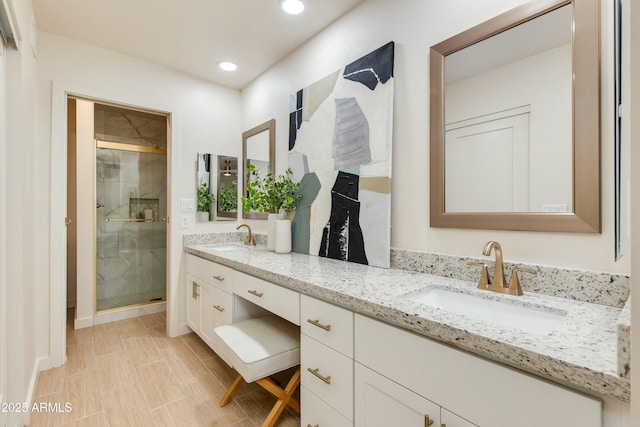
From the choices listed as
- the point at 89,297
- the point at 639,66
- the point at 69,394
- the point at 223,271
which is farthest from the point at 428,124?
the point at 89,297

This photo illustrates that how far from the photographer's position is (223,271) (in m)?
2.06

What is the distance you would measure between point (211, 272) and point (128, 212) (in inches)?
77.0

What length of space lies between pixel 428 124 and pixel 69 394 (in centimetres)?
261

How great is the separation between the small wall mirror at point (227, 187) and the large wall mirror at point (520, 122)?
210 cm

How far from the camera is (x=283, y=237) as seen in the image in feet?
7.25

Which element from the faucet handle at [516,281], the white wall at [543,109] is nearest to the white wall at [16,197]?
the white wall at [543,109]

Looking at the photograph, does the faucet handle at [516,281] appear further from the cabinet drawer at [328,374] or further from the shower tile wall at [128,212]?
the shower tile wall at [128,212]

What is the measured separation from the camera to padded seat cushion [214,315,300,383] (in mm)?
1384

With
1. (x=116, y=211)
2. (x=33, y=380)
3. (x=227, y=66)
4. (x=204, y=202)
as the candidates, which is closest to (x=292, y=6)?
(x=227, y=66)

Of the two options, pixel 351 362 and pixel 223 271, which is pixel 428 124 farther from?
pixel 223 271

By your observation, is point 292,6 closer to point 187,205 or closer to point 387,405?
point 187,205

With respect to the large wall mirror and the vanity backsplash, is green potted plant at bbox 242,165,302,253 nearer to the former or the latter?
the vanity backsplash

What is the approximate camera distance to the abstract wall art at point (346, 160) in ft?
5.40

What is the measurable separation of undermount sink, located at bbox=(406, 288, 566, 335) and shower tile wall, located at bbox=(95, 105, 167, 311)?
132 inches
